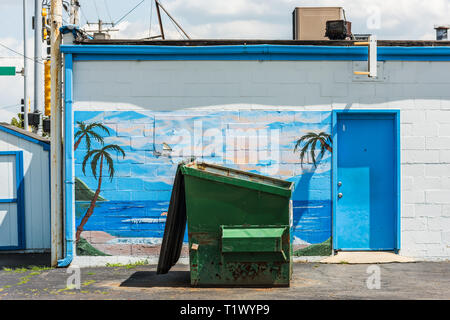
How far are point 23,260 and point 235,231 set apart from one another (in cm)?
420

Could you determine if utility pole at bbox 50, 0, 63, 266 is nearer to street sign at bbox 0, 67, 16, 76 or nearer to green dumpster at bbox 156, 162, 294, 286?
street sign at bbox 0, 67, 16, 76

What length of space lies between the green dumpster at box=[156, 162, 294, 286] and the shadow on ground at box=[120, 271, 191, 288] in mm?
568

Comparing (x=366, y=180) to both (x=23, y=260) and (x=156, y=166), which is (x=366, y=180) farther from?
(x=23, y=260)

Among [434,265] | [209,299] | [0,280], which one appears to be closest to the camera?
[209,299]

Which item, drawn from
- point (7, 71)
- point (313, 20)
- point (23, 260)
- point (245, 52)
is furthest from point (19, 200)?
point (313, 20)

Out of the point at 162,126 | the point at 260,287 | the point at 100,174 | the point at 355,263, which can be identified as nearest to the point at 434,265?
the point at 355,263

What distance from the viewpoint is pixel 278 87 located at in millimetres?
9109

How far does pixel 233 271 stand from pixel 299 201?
2.24m

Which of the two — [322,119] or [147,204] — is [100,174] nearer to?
Result: [147,204]

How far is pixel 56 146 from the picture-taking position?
29.7ft

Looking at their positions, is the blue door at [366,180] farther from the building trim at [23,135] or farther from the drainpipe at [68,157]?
the building trim at [23,135]

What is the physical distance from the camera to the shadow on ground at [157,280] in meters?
7.64

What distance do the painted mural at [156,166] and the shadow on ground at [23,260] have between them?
83cm

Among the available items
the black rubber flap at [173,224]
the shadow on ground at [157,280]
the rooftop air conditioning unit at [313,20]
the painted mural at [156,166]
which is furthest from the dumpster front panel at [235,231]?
the rooftop air conditioning unit at [313,20]
